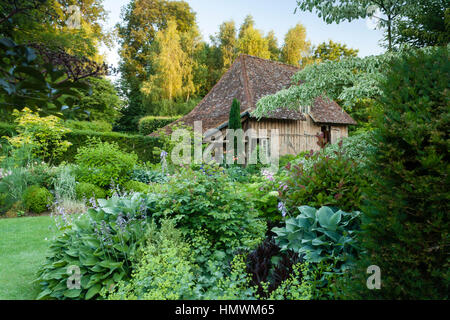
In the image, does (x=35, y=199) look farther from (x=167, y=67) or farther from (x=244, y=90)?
(x=167, y=67)

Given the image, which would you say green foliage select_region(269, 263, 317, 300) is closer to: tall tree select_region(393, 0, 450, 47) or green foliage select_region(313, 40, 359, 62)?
tall tree select_region(393, 0, 450, 47)

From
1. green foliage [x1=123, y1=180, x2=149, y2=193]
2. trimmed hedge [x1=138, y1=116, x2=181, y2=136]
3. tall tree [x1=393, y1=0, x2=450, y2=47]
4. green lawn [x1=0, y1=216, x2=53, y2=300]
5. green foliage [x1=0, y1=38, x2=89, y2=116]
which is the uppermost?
tall tree [x1=393, y1=0, x2=450, y2=47]

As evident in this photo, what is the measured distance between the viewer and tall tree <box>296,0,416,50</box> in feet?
22.8

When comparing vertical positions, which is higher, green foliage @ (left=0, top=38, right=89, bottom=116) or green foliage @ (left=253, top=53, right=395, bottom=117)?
green foliage @ (left=253, top=53, right=395, bottom=117)

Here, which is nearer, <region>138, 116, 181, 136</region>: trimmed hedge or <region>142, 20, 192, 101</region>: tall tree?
<region>138, 116, 181, 136</region>: trimmed hedge

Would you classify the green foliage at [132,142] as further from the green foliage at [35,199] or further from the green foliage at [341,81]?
the green foliage at [341,81]

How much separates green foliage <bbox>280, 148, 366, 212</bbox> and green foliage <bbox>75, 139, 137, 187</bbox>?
5830mm

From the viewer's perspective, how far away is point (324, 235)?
282 centimetres

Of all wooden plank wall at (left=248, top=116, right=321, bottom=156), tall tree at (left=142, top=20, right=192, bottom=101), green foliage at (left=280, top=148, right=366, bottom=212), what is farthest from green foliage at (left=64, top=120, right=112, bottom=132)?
green foliage at (left=280, top=148, right=366, bottom=212)

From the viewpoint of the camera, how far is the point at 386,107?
6.13ft

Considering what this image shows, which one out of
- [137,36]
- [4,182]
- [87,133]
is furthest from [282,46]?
[4,182]

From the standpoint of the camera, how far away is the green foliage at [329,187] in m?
3.10
